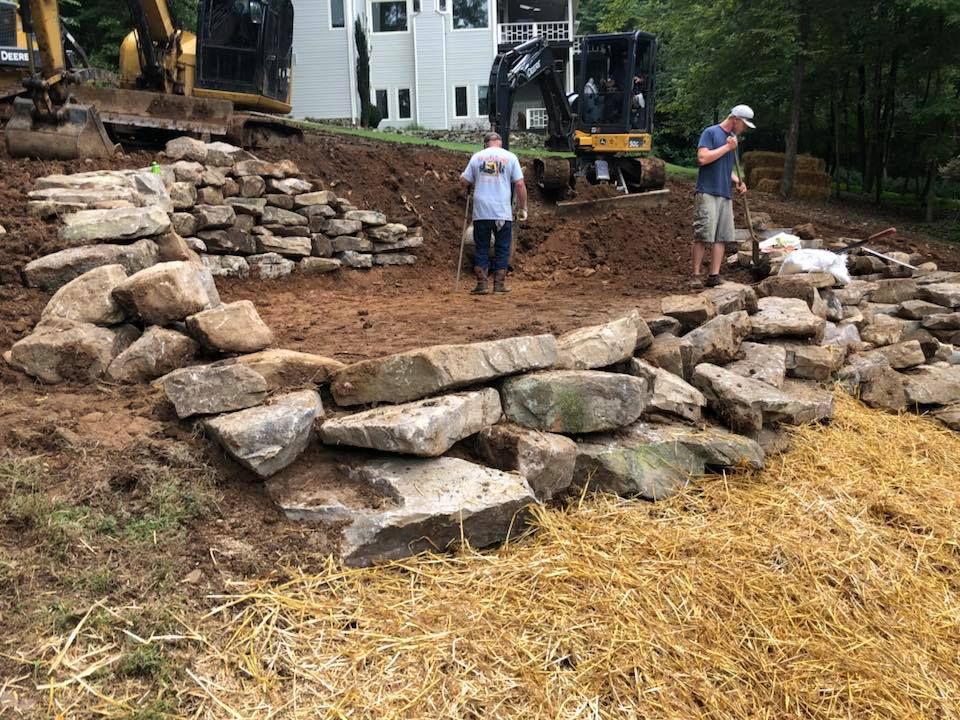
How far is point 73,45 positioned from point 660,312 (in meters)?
8.71

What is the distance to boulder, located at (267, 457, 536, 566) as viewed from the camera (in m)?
3.31

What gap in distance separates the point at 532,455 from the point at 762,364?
8.16 ft

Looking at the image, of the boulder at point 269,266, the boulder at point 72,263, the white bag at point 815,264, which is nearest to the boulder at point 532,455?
the boulder at point 72,263

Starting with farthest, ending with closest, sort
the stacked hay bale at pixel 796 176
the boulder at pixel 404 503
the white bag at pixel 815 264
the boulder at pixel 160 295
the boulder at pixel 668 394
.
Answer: the stacked hay bale at pixel 796 176 < the white bag at pixel 815 264 < the boulder at pixel 668 394 < the boulder at pixel 160 295 < the boulder at pixel 404 503

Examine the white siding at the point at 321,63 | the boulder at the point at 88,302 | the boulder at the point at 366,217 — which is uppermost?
the white siding at the point at 321,63

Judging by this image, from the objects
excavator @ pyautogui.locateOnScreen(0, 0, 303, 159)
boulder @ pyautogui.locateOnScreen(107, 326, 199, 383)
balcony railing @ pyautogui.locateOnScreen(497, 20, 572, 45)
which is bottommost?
boulder @ pyautogui.locateOnScreen(107, 326, 199, 383)

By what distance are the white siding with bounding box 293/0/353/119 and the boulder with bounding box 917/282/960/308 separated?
21.3m

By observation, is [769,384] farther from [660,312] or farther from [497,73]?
[497,73]

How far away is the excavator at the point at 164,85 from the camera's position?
305 inches

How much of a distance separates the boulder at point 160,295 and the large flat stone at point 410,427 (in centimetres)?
129

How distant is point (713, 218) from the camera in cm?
709

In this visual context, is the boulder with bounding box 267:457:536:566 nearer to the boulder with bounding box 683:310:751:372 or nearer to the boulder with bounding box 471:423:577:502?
the boulder with bounding box 471:423:577:502

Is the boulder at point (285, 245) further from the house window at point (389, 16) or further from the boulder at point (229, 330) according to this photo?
the house window at point (389, 16)

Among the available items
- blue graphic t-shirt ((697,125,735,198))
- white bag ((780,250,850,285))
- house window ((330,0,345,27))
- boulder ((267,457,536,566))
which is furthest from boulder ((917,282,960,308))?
house window ((330,0,345,27))
